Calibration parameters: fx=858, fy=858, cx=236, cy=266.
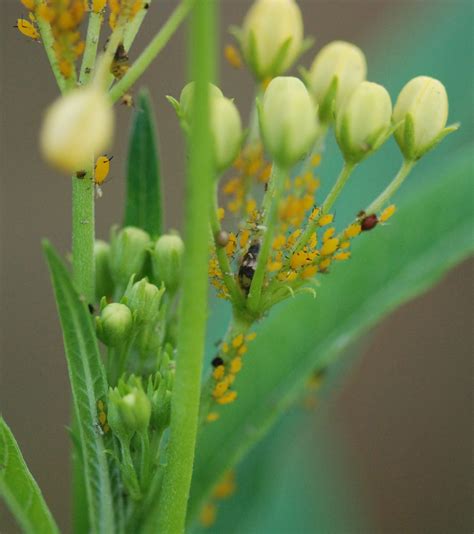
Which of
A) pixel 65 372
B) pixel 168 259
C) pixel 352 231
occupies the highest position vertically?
pixel 65 372

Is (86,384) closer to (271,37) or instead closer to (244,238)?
(244,238)

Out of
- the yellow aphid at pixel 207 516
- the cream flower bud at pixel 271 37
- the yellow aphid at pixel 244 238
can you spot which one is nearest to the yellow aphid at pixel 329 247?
the yellow aphid at pixel 244 238

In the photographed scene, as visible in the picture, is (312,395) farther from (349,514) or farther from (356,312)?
(349,514)

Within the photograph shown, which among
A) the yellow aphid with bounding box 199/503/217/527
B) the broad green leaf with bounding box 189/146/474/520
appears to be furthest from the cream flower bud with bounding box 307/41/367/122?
the yellow aphid with bounding box 199/503/217/527

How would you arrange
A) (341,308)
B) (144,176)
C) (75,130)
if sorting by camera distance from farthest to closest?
(341,308), (144,176), (75,130)

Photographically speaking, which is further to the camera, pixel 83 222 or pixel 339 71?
pixel 339 71

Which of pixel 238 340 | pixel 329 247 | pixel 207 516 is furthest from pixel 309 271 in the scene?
pixel 207 516

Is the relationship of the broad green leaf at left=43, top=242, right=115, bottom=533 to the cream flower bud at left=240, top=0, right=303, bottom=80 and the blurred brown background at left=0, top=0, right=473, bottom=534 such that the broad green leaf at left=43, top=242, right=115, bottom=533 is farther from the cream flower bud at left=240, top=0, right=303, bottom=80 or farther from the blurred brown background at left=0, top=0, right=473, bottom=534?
the blurred brown background at left=0, top=0, right=473, bottom=534

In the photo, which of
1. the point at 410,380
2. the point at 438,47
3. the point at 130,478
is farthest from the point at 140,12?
the point at 410,380
